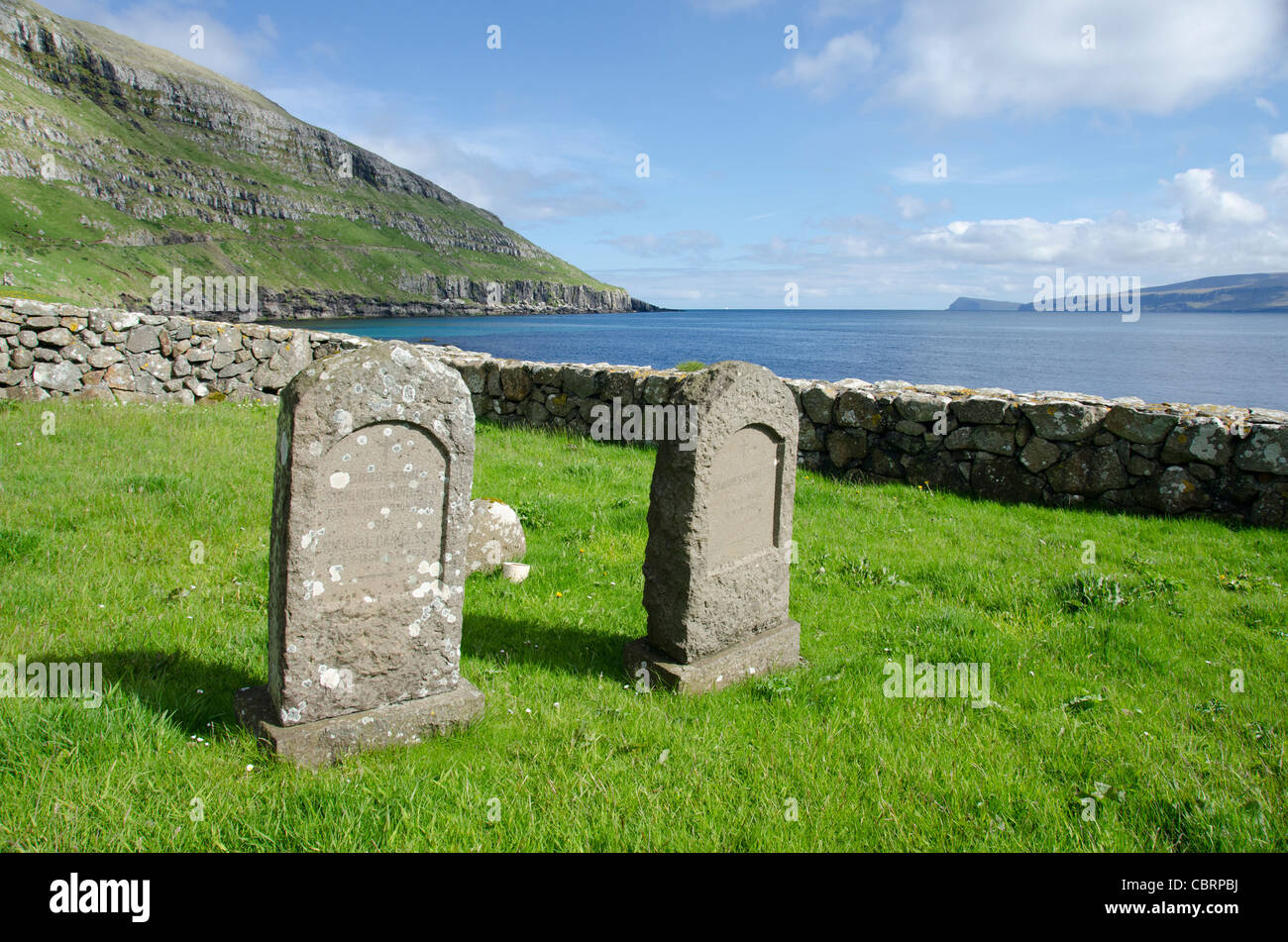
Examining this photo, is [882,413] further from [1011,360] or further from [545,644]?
[1011,360]

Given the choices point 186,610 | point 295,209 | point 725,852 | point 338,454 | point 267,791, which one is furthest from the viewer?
point 295,209

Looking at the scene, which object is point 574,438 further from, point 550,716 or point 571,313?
point 571,313

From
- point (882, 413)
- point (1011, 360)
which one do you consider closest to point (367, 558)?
point (882, 413)

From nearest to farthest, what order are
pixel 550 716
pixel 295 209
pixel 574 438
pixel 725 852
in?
pixel 725 852, pixel 550 716, pixel 574 438, pixel 295 209

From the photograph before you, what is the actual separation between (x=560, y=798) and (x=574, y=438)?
8.87 meters

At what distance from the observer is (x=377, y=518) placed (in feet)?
11.5

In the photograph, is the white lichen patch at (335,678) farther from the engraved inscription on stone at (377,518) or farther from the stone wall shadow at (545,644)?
the stone wall shadow at (545,644)

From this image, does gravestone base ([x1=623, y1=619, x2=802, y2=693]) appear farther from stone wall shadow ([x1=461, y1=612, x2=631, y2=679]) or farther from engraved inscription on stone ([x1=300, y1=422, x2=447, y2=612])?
engraved inscription on stone ([x1=300, y1=422, x2=447, y2=612])

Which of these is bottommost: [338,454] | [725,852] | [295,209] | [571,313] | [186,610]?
[725,852]

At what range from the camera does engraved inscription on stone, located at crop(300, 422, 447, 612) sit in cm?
332

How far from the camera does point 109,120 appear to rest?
114 m

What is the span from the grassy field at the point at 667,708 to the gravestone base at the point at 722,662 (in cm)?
14

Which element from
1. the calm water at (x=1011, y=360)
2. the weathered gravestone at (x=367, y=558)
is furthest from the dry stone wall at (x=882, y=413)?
the calm water at (x=1011, y=360)
